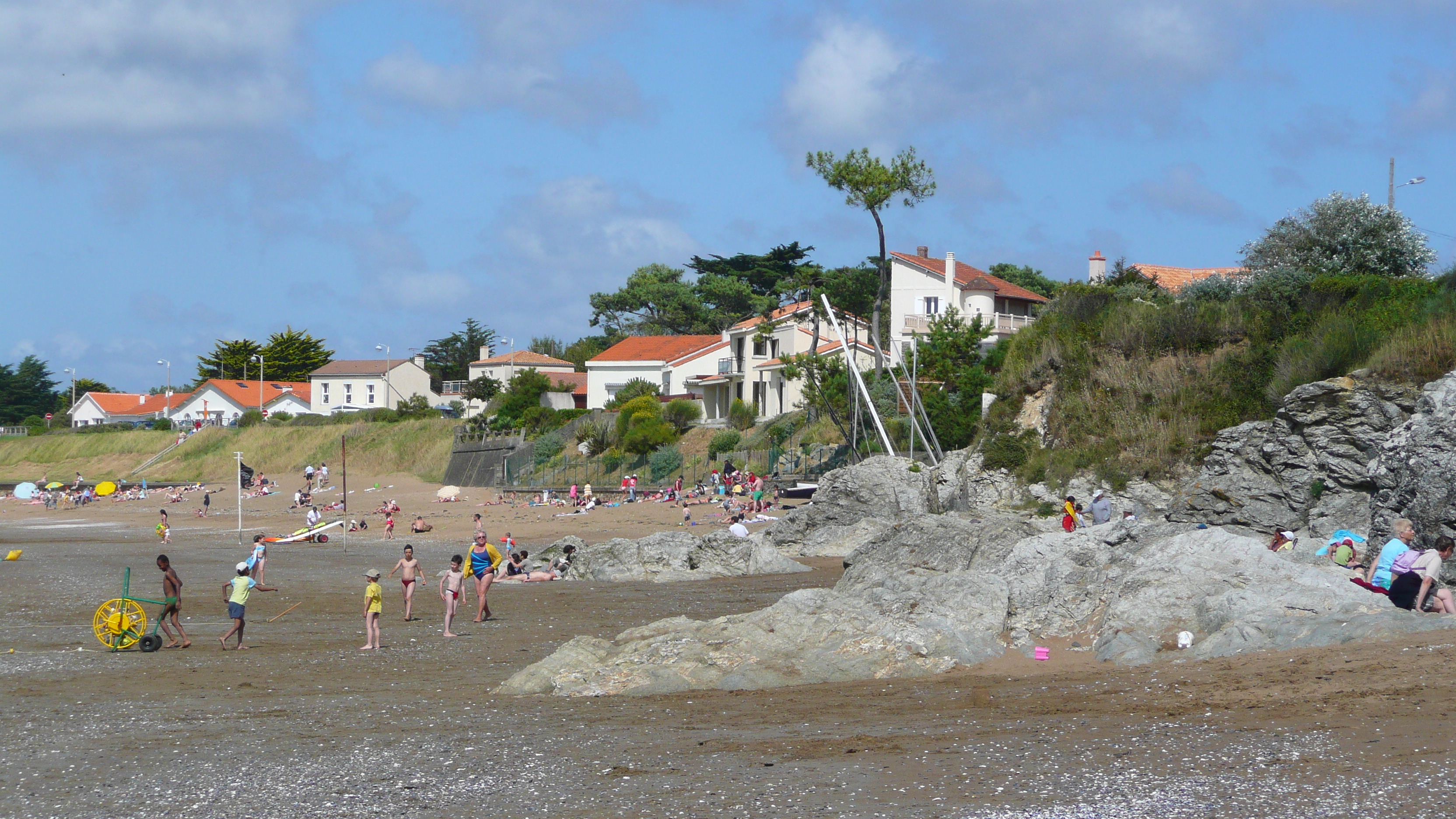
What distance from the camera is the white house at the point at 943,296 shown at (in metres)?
54.3

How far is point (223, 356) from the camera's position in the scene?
9875cm

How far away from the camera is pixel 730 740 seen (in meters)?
9.41

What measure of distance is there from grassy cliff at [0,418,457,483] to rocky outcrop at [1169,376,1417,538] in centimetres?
4390

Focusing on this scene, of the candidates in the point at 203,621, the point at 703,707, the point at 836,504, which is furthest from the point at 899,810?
the point at 836,504

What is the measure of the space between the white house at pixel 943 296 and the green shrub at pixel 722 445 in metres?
9.65

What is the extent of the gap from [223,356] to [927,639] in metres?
97.8

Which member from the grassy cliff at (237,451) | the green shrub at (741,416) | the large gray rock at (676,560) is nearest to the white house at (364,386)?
the grassy cliff at (237,451)

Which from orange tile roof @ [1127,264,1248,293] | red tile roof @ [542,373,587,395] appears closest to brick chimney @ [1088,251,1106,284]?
orange tile roof @ [1127,264,1248,293]

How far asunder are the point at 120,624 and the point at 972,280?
4727 cm

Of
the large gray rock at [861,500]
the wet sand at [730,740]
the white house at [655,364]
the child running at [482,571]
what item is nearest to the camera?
the wet sand at [730,740]

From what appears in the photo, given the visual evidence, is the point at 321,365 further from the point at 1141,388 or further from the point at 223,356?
the point at 1141,388

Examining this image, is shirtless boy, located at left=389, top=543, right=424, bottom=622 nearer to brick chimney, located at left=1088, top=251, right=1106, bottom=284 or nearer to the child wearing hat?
the child wearing hat

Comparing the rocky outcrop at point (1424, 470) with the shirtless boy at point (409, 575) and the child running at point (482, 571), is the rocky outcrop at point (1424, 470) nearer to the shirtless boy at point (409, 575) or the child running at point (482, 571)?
the child running at point (482, 571)

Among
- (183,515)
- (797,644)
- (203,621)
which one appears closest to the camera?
(797,644)
